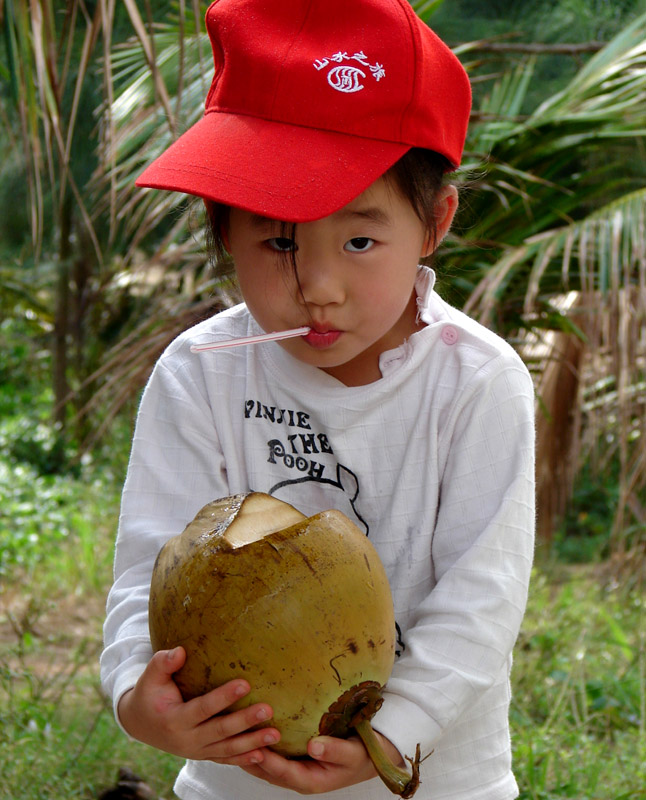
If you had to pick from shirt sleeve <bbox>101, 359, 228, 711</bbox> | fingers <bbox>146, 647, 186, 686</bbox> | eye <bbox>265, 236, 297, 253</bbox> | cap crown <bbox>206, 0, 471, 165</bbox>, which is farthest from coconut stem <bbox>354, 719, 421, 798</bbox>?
cap crown <bbox>206, 0, 471, 165</bbox>

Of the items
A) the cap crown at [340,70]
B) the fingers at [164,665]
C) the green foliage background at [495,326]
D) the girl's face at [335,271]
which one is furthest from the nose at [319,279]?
the green foliage background at [495,326]

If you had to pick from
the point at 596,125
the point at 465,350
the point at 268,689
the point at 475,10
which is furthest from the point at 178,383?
the point at 475,10

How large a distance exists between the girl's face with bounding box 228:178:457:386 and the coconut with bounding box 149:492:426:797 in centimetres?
28

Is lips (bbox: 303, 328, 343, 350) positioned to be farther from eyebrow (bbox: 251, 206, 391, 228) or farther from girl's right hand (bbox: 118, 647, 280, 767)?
girl's right hand (bbox: 118, 647, 280, 767)

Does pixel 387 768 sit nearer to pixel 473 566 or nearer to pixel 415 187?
pixel 473 566

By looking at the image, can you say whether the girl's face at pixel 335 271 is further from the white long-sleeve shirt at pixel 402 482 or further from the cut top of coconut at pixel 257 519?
the cut top of coconut at pixel 257 519

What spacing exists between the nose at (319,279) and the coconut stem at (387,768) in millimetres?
511

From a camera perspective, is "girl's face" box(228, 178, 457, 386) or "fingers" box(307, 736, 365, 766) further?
"girl's face" box(228, 178, 457, 386)

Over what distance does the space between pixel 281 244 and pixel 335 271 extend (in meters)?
0.09

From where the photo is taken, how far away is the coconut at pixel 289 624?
108 centimetres

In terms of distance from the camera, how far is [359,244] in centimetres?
128

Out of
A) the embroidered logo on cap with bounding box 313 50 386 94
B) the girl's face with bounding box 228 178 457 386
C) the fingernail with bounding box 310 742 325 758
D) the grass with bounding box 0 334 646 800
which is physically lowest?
the grass with bounding box 0 334 646 800

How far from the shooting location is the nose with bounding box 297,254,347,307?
1232 mm

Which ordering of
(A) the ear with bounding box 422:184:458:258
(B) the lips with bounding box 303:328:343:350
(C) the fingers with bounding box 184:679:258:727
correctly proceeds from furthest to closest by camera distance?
(A) the ear with bounding box 422:184:458:258
(B) the lips with bounding box 303:328:343:350
(C) the fingers with bounding box 184:679:258:727
